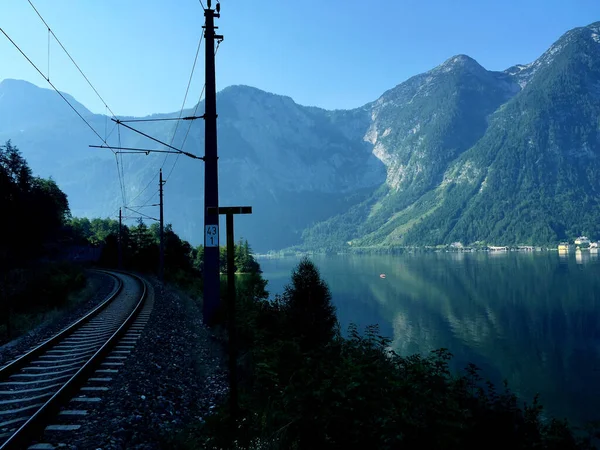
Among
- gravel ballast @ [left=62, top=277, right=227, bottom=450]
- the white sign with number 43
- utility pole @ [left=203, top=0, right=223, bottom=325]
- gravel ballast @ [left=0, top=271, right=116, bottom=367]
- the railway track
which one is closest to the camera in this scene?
gravel ballast @ [left=62, top=277, right=227, bottom=450]

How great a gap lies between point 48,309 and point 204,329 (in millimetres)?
9856

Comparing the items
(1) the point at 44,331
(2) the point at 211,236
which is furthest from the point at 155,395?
(1) the point at 44,331

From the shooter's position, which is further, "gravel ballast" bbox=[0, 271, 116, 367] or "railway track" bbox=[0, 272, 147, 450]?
"gravel ballast" bbox=[0, 271, 116, 367]

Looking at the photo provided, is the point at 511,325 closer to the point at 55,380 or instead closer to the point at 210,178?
the point at 210,178

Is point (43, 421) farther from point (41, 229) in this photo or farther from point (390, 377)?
point (41, 229)

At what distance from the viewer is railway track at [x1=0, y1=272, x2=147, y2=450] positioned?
259 inches

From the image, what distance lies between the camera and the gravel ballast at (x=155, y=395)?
6449mm

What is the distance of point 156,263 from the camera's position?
60406mm

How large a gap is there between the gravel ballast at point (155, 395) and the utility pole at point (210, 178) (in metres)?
3.19

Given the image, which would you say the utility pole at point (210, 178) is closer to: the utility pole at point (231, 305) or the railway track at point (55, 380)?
the railway track at point (55, 380)

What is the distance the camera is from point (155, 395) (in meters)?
8.32

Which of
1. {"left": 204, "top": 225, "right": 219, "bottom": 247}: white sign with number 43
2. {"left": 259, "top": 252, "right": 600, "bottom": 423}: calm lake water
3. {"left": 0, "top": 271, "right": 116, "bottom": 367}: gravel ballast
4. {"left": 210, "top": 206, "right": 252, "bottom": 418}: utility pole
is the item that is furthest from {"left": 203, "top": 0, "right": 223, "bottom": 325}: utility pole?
{"left": 259, "top": 252, "right": 600, "bottom": 423}: calm lake water

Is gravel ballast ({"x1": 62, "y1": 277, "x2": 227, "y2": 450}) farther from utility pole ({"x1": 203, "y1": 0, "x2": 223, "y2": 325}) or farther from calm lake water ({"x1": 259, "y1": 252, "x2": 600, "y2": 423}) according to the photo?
calm lake water ({"x1": 259, "y1": 252, "x2": 600, "y2": 423})

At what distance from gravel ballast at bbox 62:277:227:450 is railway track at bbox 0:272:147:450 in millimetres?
318
